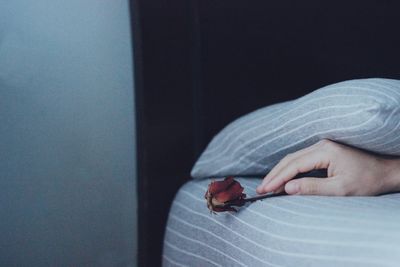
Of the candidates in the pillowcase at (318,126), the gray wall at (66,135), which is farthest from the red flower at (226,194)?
the gray wall at (66,135)

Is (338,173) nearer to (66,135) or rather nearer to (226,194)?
(226,194)

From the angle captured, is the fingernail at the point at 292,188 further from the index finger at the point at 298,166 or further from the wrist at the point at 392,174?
the wrist at the point at 392,174

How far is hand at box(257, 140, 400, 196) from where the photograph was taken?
0.82 meters

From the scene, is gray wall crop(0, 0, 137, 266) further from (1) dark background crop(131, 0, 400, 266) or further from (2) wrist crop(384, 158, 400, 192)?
(2) wrist crop(384, 158, 400, 192)

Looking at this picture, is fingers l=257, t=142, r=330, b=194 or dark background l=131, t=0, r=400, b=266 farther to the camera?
dark background l=131, t=0, r=400, b=266

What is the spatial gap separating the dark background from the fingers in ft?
1.15

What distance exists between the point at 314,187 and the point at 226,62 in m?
0.43

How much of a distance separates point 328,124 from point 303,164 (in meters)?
0.06

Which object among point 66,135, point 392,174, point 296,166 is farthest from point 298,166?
point 66,135

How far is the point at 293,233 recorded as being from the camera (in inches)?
28.4

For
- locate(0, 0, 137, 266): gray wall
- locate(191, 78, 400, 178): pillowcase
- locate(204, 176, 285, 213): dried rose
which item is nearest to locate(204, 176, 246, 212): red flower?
locate(204, 176, 285, 213): dried rose

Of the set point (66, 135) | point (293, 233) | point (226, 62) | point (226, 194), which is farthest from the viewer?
point (226, 62)

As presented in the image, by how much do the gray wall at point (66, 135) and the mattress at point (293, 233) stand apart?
14cm

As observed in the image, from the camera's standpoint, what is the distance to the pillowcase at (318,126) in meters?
0.78
